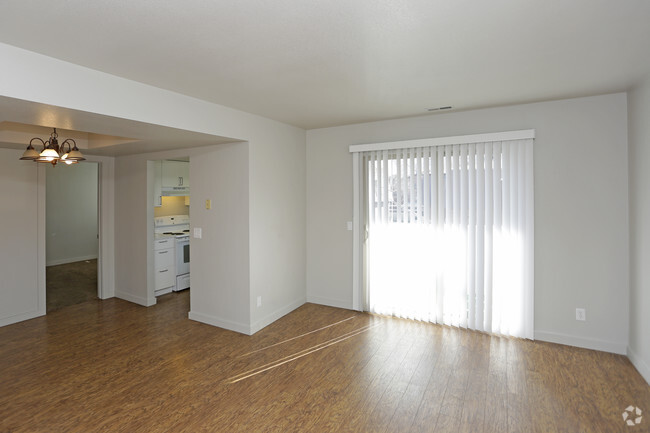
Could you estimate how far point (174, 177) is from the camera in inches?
239

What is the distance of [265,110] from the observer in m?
3.89

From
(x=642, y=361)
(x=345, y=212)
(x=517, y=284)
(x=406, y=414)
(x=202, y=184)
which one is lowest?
(x=406, y=414)

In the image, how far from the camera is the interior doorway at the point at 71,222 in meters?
7.94

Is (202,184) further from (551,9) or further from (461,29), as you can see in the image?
(551,9)

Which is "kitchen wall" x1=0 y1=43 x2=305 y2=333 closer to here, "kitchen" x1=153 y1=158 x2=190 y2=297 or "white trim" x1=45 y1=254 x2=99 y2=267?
"kitchen" x1=153 y1=158 x2=190 y2=297

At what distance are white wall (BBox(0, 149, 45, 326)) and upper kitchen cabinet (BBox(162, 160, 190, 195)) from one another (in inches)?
64.7

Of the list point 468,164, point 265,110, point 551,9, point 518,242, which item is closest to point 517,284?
point 518,242

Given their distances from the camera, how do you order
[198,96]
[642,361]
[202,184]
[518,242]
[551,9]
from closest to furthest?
[551,9] < [642,361] < [198,96] < [518,242] < [202,184]

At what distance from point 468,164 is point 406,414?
270 centimetres

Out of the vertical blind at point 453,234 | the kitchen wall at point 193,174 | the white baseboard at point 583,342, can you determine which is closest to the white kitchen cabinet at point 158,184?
the kitchen wall at point 193,174

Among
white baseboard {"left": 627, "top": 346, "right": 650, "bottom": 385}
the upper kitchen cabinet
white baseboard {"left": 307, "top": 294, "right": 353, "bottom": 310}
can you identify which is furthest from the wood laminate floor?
the upper kitchen cabinet

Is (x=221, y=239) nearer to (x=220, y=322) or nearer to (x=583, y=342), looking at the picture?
(x=220, y=322)

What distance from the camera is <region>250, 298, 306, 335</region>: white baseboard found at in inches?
161

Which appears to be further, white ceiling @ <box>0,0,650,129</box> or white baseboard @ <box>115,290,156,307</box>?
white baseboard @ <box>115,290,156,307</box>
